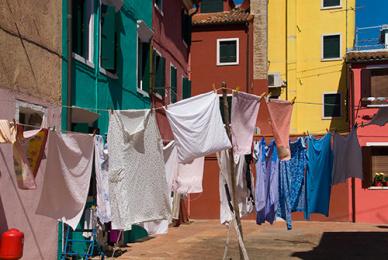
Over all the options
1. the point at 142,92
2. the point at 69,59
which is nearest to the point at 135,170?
the point at 69,59

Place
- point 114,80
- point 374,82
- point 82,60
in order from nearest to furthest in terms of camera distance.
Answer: point 82,60
point 114,80
point 374,82

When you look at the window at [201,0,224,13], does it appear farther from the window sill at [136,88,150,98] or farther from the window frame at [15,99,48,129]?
the window frame at [15,99,48,129]

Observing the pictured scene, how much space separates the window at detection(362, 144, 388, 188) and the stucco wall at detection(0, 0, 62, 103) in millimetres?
14985

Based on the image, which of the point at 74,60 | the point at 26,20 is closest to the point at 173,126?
the point at 26,20

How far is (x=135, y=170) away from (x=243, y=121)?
5.76 feet

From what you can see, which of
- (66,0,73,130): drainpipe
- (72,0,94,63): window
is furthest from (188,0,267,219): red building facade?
(66,0,73,130): drainpipe

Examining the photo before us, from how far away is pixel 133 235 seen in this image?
586 inches

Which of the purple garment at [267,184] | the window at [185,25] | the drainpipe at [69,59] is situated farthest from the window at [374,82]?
the drainpipe at [69,59]

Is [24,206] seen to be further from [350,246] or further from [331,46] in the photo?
[331,46]

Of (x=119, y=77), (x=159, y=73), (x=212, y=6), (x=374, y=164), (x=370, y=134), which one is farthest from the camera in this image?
(x=212, y=6)

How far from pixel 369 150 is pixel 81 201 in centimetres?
1655

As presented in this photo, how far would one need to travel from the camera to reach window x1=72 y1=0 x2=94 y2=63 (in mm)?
11570

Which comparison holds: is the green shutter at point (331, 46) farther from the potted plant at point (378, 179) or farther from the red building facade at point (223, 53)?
the potted plant at point (378, 179)

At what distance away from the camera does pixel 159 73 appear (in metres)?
17.5
